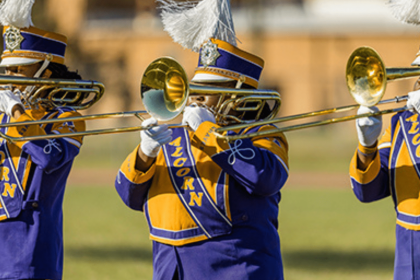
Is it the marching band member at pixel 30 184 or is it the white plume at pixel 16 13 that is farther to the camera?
the white plume at pixel 16 13

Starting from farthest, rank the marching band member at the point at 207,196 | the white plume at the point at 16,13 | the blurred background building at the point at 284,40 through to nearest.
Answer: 1. the blurred background building at the point at 284,40
2. the white plume at the point at 16,13
3. the marching band member at the point at 207,196

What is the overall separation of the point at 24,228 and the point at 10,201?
0.17 m

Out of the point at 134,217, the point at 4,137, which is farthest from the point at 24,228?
the point at 134,217

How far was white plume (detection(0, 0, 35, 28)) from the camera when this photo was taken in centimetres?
469

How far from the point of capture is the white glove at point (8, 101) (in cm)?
439

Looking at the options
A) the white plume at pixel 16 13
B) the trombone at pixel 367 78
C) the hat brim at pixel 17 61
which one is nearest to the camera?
the trombone at pixel 367 78

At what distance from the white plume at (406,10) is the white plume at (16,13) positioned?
214 centimetres

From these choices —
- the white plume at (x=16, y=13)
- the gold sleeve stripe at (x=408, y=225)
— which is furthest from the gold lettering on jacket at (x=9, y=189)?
the gold sleeve stripe at (x=408, y=225)

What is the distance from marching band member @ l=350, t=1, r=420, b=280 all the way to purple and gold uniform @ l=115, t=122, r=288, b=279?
0.39 meters

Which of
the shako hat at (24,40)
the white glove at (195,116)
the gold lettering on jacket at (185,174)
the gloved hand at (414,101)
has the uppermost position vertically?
the shako hat at (24,40)

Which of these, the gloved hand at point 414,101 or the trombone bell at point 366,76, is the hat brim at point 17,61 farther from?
the gloved hand at point 414,101

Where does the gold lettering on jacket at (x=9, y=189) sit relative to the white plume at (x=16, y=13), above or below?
below

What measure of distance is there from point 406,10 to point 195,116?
3.65 feet

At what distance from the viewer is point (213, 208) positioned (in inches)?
145
